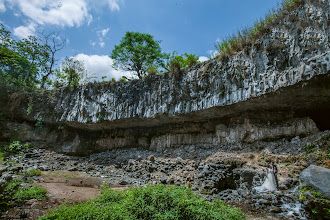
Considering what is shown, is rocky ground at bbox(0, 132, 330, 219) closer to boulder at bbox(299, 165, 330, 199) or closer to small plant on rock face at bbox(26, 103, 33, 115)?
boulder at bbox(299, 165, 330, 199)

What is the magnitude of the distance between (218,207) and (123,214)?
2362mm

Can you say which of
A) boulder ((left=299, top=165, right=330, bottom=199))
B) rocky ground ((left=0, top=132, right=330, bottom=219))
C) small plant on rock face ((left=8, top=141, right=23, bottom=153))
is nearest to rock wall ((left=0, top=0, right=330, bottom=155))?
rocky ground ((left=0, top=132, right=330, bottom=219))

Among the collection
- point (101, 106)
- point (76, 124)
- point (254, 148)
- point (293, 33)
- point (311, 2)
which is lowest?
point (254, 148)

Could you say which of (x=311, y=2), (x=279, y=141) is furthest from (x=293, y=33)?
(x=279, y=141)

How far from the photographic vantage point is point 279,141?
973cm

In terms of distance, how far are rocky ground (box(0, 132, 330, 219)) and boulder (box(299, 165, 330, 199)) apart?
0.76m

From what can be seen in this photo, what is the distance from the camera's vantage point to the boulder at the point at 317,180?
189 inches

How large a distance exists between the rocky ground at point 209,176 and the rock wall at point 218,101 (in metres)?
1.67

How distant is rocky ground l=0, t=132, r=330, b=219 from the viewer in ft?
18.4

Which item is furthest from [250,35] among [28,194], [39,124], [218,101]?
[39,124]

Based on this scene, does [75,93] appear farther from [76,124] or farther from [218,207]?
[218,207]

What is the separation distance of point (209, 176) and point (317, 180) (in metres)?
3.82

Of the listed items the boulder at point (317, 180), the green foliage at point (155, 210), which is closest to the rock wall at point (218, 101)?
the boulder at point (317, 180)

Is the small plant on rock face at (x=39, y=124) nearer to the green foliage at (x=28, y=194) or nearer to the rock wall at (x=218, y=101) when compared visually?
the rock wall at (x=218, y=101)
